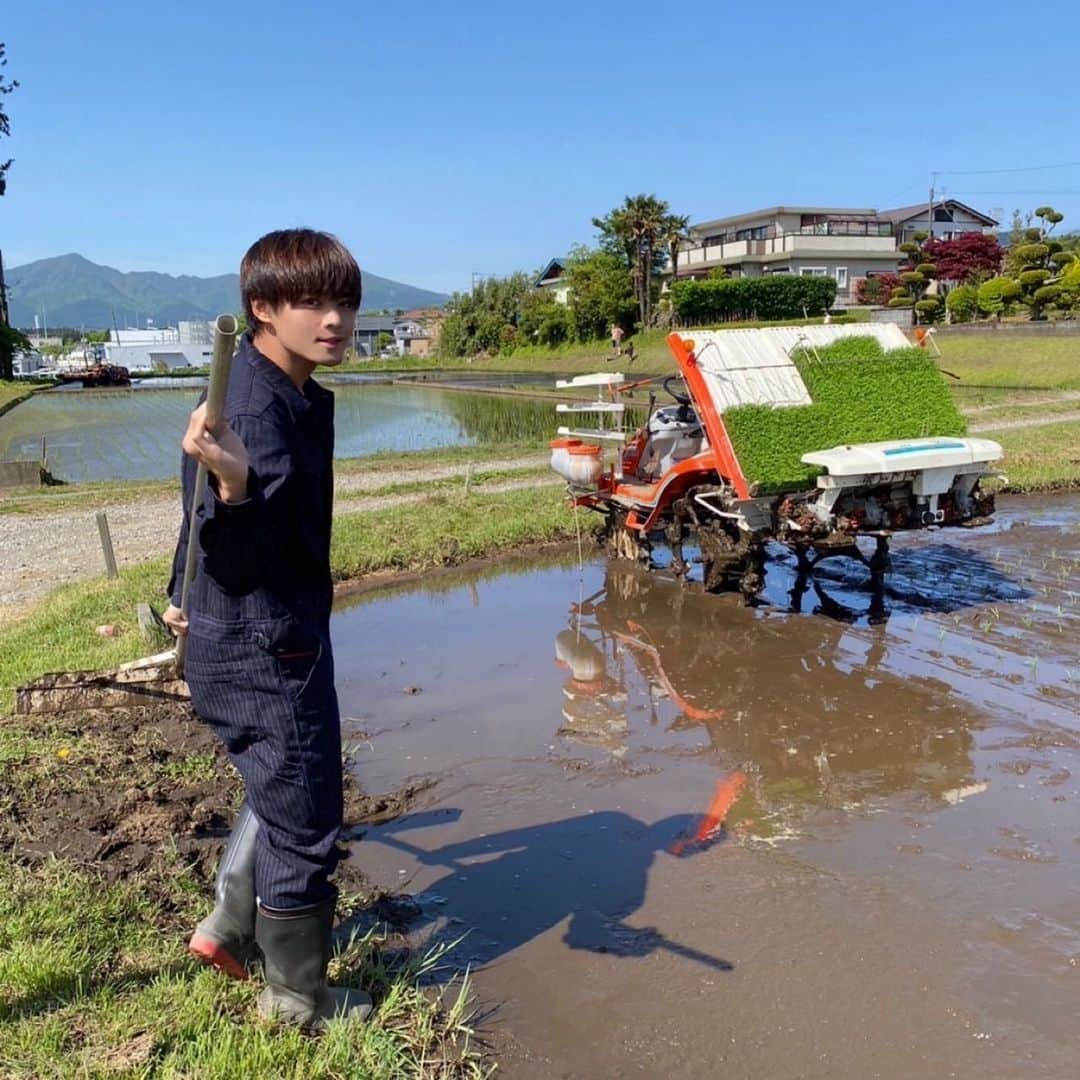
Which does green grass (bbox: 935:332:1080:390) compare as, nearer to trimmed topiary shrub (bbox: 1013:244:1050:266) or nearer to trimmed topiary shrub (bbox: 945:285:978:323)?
trimmed topiary shrub (bbox: 945:285:978:323)

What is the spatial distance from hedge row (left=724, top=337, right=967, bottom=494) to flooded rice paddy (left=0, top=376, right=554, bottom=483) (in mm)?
13688

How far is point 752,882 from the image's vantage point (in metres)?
3.95

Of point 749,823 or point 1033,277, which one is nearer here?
point 749,823

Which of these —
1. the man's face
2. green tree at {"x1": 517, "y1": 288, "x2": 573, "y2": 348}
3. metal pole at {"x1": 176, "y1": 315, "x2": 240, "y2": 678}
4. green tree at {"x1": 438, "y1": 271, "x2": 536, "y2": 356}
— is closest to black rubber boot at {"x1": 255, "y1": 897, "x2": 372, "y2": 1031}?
metal pole at {"x1": 176, "y1": 315, "x2": 240, "y2": 678}

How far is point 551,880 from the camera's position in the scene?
4.06 m

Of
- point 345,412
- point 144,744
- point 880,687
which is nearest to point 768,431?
point 880,687

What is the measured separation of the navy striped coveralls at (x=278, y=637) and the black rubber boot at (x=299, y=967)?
5cm

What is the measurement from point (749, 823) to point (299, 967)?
234 cm

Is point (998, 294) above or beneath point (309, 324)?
above

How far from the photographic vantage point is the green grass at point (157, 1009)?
265cm

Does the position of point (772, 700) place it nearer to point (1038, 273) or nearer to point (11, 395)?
point (1038, 273)

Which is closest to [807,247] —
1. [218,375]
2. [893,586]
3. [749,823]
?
[893,586]

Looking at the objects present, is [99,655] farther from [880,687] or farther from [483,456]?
[483,456]

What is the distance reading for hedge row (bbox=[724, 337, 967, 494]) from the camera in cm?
696
